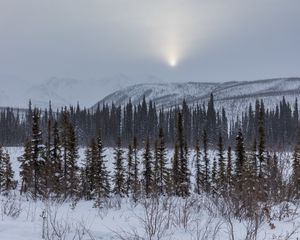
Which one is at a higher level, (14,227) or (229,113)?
(229,113)

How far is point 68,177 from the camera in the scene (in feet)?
148

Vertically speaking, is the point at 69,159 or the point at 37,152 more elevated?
the point at 37,152

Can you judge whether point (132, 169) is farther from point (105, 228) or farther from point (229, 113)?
point (229, 113)

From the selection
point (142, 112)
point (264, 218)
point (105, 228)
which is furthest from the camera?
point (142, 112)

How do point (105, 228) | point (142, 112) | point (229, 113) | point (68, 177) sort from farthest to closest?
point (229, 113)
point (142, 112)
point (68, 177)
point (105, 228)

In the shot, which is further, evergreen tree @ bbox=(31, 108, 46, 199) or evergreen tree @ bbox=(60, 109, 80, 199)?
evergreen tree @ bbox=(60, 109, 80, 199)

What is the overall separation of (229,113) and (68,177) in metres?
157

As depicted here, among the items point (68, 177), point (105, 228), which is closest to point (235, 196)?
point (105, 228)

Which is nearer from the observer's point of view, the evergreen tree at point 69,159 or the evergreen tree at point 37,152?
the evergreen tree at point 37,152

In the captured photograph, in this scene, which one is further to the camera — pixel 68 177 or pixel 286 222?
pixel 68 177

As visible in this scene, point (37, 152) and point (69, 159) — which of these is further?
point (69, 159)

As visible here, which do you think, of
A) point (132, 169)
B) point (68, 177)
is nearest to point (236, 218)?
point (68, 177)

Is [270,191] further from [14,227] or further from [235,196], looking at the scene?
[14,227]

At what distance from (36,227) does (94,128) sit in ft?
399
